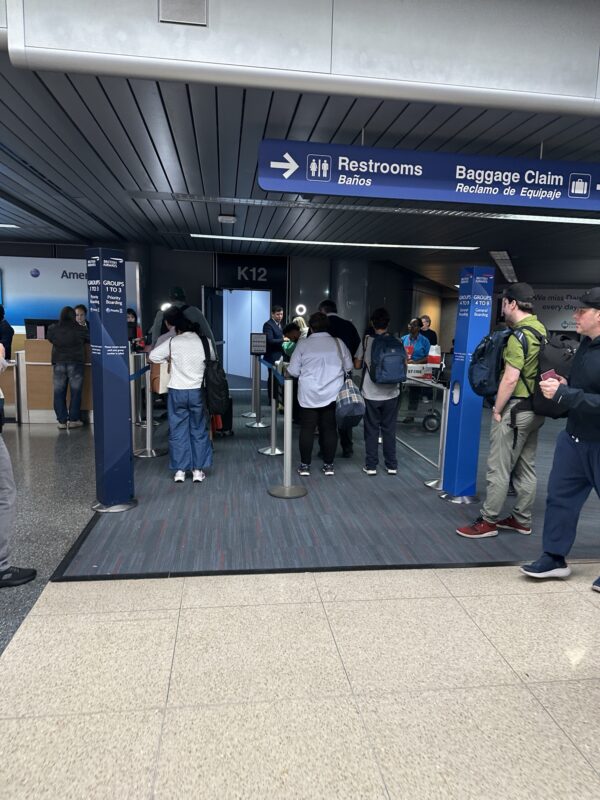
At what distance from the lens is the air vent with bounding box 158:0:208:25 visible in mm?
2918

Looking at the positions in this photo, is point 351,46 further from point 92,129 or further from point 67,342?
point 67,342

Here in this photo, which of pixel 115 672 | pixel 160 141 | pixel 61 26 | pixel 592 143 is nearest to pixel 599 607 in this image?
pixel 115 672

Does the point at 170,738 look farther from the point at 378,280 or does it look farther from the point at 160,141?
the point at 378,280

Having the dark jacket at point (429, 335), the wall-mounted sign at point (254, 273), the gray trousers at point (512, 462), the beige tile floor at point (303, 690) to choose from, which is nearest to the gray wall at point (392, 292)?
the wall-mounted sign at point (254, 273)

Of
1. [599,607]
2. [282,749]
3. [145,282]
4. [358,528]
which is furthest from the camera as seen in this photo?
[145,282]

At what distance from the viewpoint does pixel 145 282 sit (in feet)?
33.1

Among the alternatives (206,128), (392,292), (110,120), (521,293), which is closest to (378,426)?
(521,293)

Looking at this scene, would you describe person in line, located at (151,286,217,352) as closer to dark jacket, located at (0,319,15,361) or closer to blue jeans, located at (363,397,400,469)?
blue jeans, located at (363,397,400,469)

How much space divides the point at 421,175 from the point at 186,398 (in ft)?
8.66

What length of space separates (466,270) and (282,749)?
140 inches

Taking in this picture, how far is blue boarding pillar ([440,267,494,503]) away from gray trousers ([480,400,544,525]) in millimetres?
629

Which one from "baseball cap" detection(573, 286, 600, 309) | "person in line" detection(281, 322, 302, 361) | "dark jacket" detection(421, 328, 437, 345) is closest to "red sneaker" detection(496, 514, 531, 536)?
"baseball cap" detection(573, 286, 600, 309)

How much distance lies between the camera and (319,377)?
15.8ft

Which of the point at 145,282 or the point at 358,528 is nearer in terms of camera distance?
the point at 358,528
